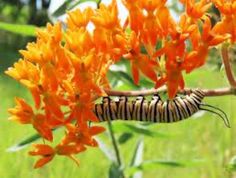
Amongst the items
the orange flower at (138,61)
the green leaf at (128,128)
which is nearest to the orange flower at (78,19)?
the orange flower at (138,61)

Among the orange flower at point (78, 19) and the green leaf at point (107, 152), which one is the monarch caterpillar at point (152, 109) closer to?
the orange flower at point (78, 19)

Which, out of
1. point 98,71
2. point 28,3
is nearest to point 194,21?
point 98,71

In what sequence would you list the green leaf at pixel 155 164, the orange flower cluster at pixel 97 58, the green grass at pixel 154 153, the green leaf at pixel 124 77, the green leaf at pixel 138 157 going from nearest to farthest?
the orange flower cluster at pixel 97 58 → the green leaf at pixel 124 77 → the green leaf at pixel 155 164 → the green leaf at pixel 138 157 → the green grass at pixel 154 153

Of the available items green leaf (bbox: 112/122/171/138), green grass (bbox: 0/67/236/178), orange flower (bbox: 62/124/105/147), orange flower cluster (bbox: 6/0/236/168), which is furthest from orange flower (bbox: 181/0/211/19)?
green grass (bbox: 0/67/236/178)

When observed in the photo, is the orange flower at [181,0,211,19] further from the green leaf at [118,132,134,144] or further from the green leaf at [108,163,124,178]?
the green leaf at [118,132,134,144]

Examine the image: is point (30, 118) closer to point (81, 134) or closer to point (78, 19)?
point (81, 134)

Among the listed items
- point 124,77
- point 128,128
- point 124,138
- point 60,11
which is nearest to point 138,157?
point 124,138
